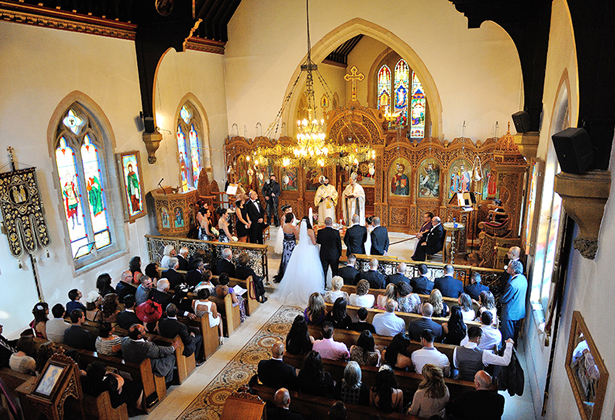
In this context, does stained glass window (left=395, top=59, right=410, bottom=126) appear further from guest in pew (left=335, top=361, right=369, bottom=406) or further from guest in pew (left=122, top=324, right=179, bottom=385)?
guest in pew (left=335, top=361, right=369, bottom=406)

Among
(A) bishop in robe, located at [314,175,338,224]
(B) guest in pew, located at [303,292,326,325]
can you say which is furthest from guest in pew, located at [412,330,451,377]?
(A) bishop in robe, located at [314,175,338,224]

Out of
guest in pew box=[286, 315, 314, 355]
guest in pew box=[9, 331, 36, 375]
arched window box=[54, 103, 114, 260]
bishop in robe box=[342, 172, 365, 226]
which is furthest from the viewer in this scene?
bishop in robe box=[342, 172, 365, 226]

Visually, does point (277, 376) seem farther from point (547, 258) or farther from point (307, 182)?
point (307, 182)

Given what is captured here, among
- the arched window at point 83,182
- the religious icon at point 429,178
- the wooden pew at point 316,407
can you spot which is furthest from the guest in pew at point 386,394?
the religious icon at point 429,178

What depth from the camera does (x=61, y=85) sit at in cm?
899

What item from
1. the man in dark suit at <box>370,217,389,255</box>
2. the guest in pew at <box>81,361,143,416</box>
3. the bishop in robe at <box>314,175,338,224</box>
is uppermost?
the bishop in robe at <box>314,175,338,224</box>

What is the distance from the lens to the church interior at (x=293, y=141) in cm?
415

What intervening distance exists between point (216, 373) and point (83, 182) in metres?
5.79

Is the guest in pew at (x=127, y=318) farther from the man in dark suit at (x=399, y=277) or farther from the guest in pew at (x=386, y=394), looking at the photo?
the man in dark suit at (x=399, y=277)

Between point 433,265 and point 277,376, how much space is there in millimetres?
4456

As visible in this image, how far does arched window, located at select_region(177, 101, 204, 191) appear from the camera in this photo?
44.8ft

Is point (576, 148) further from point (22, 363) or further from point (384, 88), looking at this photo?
point (384, 88)

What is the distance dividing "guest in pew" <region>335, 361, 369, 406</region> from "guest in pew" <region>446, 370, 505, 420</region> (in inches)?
35.9

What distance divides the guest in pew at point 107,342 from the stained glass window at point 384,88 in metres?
18.5
